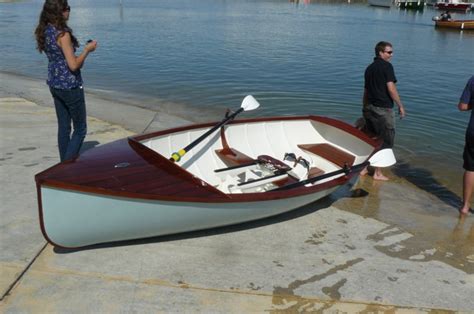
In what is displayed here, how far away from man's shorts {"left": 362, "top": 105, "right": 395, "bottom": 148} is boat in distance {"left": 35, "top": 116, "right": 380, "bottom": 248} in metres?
0.43

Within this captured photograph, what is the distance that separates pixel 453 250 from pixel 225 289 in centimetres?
264

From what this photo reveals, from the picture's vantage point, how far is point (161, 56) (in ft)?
69.8

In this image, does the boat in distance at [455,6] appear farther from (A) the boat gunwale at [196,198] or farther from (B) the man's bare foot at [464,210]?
(A) the boat gunwale at [196,198]

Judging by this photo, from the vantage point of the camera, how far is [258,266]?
434 cm

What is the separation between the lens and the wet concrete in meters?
3.79

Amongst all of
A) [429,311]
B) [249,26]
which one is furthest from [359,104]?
[249,26]

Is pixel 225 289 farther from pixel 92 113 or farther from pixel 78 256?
pixel 92 113

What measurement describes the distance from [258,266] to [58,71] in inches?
117

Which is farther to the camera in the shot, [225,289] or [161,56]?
[161,56]

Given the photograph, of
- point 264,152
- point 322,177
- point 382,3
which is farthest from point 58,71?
point 382,3

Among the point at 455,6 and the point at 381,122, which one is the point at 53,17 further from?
the point at 455,6

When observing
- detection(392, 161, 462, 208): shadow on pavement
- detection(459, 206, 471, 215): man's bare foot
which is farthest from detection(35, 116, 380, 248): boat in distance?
detection(392, 161, 462, 208): shadow on pavement

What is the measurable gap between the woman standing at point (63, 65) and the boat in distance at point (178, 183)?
2.13 ft

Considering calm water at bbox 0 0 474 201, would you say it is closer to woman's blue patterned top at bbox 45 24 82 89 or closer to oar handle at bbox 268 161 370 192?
oar handle at bbox 268 161 370 192
